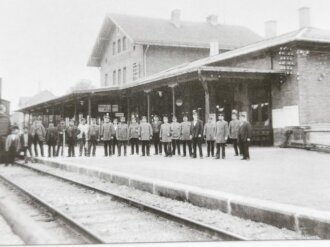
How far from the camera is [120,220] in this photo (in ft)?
19.4

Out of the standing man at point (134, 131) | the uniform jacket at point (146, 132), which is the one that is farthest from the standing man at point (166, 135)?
the standing man at point (134, 131)

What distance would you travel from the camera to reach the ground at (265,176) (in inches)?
240

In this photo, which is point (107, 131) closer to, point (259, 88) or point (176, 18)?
point (259, 88)

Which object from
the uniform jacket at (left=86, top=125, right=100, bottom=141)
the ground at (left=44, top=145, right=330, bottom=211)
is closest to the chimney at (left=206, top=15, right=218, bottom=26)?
the uniform jacket at (left=86, top=125, right=100, bottom=141)

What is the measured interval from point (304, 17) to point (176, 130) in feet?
30.9

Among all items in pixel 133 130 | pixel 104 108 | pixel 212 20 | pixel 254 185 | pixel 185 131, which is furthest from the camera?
pixel 212 20

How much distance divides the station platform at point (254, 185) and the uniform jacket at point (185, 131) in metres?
2.58

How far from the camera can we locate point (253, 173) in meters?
8.60

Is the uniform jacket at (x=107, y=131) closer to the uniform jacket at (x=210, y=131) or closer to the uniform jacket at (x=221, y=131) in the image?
the uniform jacket at (x=210, y=131)

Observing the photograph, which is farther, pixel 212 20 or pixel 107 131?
pixel 212 20

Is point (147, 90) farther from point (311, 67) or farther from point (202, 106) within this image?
point (311, 67)

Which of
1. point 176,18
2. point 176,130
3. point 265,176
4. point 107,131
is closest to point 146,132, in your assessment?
point 176,130

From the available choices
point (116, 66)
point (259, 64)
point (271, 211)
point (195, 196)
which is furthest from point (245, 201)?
point (116, 66)

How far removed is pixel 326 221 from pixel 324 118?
1160 cm
